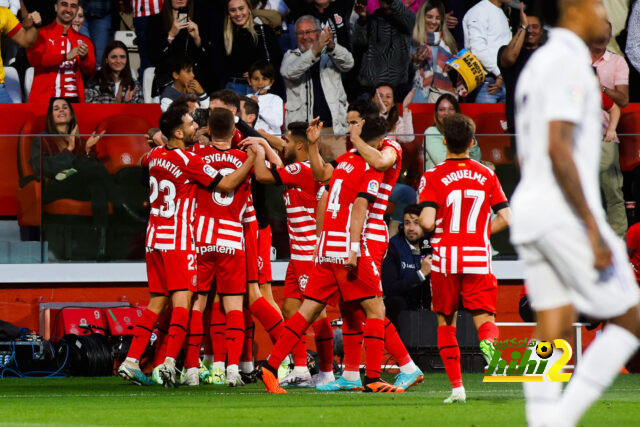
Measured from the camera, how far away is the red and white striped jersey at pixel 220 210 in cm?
994

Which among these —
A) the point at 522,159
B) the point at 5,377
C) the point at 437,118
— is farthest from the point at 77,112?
the point at 522,159

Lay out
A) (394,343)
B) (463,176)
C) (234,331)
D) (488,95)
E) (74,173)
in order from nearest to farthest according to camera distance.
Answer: (463,176)
(394,343)
(234,331)
(74,173)
(488,95)

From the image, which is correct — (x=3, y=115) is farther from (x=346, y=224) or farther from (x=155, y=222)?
(x=346, y=224)

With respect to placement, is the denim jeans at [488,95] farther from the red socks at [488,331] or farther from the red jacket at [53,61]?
the red socks at [488,331]

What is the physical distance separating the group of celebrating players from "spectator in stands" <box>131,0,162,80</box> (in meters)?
3.57

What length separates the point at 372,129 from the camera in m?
9.27

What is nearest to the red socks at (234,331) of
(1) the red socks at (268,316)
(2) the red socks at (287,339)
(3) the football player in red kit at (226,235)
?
(3) the football player in red kit at (226,235)

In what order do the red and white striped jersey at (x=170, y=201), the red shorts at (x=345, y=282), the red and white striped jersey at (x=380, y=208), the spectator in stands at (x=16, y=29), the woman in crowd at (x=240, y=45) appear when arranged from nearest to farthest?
the red shorts at (x=345, y=282)
the red and white striped jersey at (x=380, y=208)
the red and white striped jersey at (x=170, y=201)
the spectator in stands at (x=16, y=29)
the woman in crowd at (x=240, y=45)

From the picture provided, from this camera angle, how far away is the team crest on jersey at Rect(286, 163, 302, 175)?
33.3ft

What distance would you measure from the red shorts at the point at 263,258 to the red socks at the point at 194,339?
79cm

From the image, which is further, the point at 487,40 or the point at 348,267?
the point at 487,40

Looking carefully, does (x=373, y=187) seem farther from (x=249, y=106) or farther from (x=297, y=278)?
(x=249, y=106)

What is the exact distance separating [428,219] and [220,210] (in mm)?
2520

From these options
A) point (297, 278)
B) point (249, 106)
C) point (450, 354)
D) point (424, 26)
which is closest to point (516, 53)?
point (424, 26)
